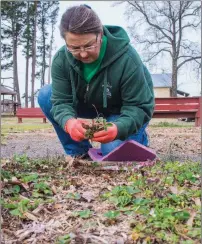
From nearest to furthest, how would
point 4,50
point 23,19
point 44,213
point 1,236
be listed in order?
point 1,236 → point 44,213 → point 4,50 → point 23,19

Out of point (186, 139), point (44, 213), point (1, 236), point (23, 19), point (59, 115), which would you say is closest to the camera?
point (1, 236)

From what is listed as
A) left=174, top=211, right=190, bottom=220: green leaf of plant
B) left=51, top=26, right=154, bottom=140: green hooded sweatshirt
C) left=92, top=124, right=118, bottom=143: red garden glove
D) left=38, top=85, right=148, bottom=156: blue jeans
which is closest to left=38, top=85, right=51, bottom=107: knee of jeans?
left=38, top=85, right=148, bottom=156: blue jeans

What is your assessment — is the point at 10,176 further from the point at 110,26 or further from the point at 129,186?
the point at 110,26

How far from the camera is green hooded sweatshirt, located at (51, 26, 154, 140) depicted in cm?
172

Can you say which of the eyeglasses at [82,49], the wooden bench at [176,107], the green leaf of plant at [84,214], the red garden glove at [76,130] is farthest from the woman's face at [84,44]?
the wooden bench at [176,107]

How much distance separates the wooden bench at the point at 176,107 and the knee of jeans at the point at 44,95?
1.44 metres

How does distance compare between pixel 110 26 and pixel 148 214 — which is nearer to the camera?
pixel 148 214

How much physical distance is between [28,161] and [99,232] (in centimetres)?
85

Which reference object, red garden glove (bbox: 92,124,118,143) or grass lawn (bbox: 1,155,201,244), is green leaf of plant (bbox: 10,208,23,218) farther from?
A: red garden glove (bbox: 92,124,118,143)

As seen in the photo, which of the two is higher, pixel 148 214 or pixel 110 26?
pixel 110 26

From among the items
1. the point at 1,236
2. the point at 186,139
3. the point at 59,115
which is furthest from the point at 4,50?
the point at 186,139

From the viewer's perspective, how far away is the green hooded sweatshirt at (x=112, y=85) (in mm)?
1721

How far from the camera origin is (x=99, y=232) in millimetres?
1016

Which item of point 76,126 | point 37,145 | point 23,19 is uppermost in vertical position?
point 23,19
